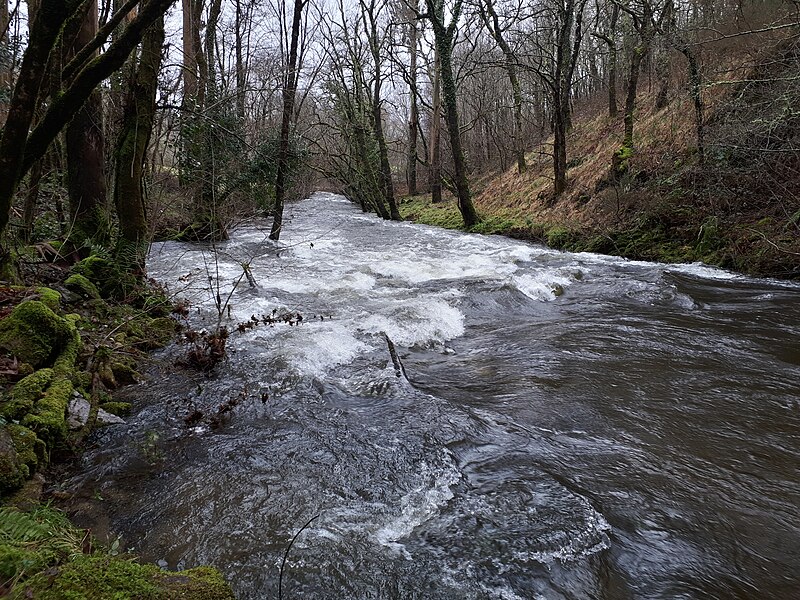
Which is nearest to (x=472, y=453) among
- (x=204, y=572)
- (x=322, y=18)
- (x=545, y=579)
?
(x=545, y=579)

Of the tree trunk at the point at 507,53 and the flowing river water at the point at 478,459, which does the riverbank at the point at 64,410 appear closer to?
the flowing river water at the point at 478,459

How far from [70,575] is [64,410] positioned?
2379mm

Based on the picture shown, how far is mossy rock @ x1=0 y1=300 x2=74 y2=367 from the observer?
3.76m

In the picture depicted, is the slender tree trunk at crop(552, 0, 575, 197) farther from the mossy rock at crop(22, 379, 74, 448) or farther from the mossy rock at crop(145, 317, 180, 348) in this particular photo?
the mossy rock at crop(22, 379, 74, 448)

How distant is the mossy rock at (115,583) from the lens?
151 cm

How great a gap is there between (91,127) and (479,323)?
7.20 metres

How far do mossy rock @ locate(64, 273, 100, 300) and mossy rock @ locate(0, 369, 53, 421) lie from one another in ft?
9.26

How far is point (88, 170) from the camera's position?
307 inches

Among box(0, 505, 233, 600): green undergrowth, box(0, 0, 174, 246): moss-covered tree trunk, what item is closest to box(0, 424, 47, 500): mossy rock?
box(0, 505, 233, 600): green undergrowth

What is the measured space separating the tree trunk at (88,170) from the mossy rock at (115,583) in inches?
294

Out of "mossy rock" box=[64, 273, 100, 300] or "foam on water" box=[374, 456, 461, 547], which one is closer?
"foam on water" box=[374, 456, 461, 547]

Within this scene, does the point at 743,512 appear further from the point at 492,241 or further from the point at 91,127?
the point at 492,241

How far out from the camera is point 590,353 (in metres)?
5.32

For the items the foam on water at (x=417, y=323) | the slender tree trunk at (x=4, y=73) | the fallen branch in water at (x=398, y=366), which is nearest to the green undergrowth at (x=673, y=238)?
the foam on water at (x=417, y=323)
